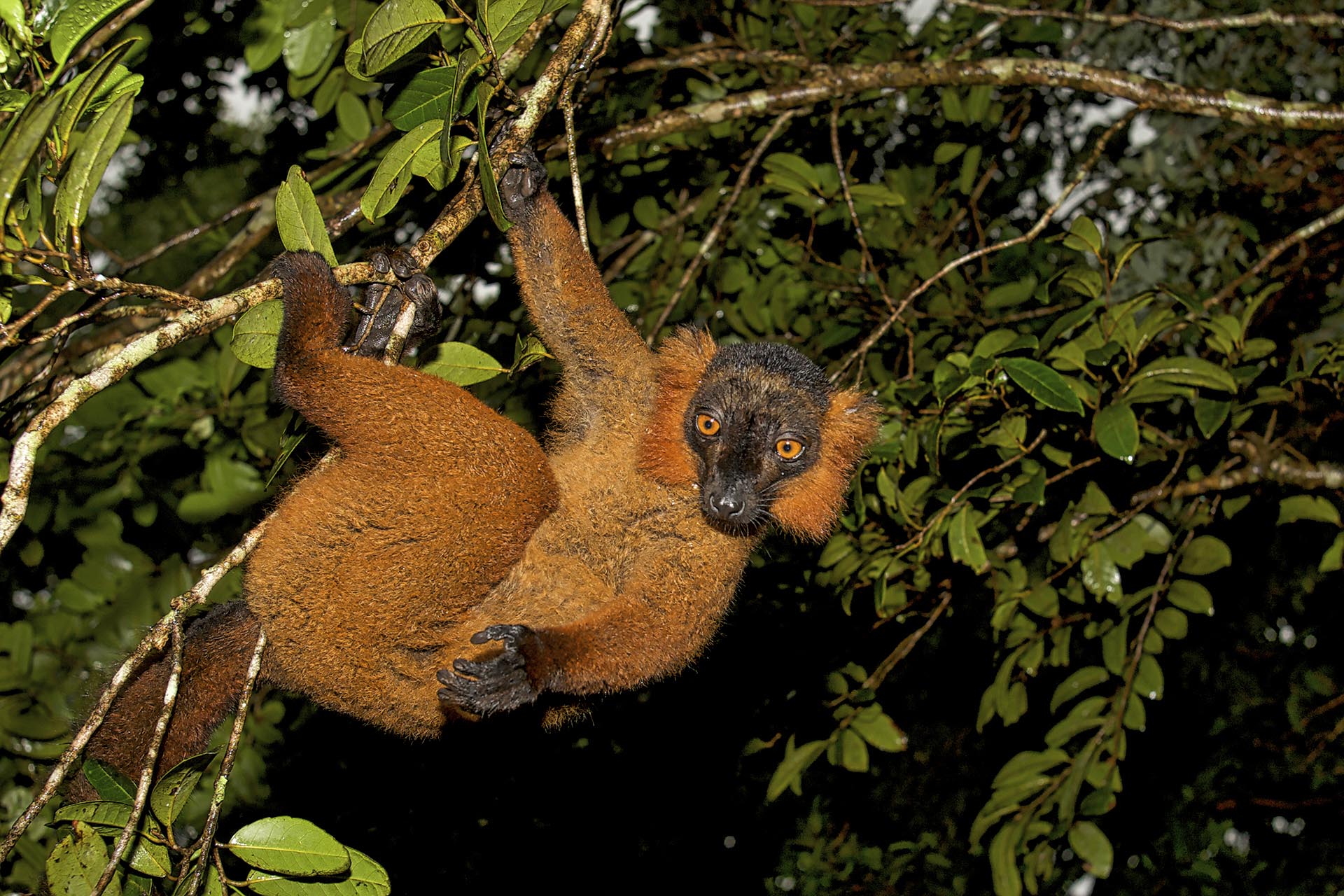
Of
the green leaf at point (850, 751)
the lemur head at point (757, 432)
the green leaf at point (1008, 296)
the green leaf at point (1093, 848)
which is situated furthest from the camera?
the green leaf at point (1008, 296)

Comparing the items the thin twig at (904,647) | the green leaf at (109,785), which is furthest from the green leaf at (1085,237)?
the green leaf at (109,785)

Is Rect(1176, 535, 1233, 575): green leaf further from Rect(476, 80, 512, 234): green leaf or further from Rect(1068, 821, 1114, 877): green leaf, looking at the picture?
Rect(476, 80, 512, 234): green leaf

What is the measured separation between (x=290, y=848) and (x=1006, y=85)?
4.68m

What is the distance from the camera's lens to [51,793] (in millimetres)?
2061

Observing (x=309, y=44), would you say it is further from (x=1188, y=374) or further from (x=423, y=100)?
(x=1188, y=374)

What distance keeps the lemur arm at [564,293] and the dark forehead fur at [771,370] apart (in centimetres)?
39

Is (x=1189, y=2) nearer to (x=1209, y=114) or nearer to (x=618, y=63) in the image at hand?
(x=1209, y=114)

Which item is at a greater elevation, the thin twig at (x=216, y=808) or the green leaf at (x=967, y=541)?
the thin twig at (x=216, y=808)

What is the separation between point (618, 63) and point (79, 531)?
4248mm

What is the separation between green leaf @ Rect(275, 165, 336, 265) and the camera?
281cm

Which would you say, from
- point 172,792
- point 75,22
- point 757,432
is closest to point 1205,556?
point 757,432

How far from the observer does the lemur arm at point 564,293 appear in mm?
3477

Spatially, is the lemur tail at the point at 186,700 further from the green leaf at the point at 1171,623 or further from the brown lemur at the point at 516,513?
the green leaf at the point at 1171,623

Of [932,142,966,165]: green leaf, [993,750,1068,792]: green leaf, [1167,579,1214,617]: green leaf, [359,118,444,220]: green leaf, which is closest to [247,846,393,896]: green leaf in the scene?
[359,118,444,220]: green leaf
